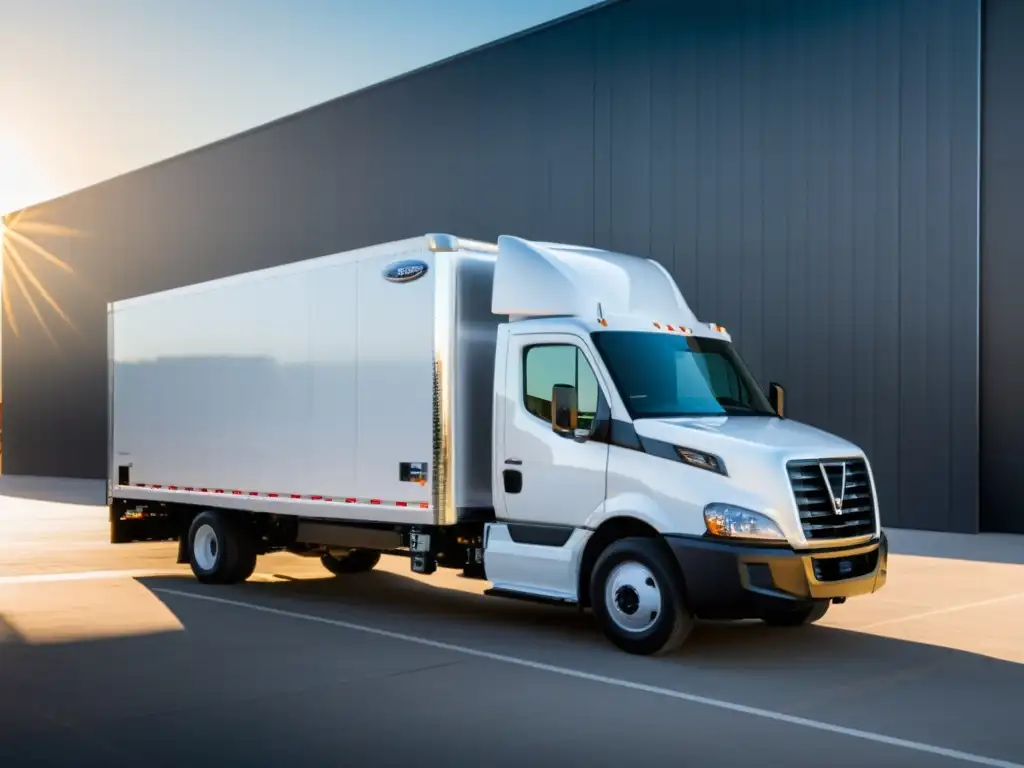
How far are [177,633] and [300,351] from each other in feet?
11.0

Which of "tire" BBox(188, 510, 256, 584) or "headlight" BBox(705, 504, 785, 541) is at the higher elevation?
"headlight" BBox(705, 504, 785, 541)

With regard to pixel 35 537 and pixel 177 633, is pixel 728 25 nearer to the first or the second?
pixel 35 537

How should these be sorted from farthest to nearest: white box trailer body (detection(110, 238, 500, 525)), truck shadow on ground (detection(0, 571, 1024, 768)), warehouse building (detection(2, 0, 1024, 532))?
warehouse building (detection(2, 0, 1024, 532))
white box trailer body (detection(110, 238, 500, 525))
truck shadow on ground (detection(0, 571, 1024, 768))

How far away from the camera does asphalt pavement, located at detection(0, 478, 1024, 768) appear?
23.0ft

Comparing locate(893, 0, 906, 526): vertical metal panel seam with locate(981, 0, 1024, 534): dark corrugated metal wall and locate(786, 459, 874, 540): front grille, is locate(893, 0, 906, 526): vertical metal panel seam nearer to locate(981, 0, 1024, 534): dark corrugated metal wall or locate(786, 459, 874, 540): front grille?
locate(981, 0, 1024, 534): dark corrugated metal wall

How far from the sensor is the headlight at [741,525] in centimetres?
930

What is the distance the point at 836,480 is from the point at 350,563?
7.32 meters

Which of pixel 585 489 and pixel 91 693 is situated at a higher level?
pixel 585 489

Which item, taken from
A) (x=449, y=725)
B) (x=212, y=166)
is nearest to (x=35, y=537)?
(x=449, y=725)

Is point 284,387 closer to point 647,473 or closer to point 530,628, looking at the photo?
point 530,628

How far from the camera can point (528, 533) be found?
1063 centimetres

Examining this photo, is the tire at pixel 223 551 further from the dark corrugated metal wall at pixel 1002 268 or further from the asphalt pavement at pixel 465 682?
the dark corrugated metal wall at pixel 1002 268

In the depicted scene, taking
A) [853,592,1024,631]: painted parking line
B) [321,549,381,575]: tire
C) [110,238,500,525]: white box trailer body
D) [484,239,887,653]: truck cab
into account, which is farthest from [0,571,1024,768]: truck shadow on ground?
[321,549,381,575]: tire

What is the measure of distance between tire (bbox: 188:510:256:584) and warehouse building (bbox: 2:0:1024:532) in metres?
12.3
